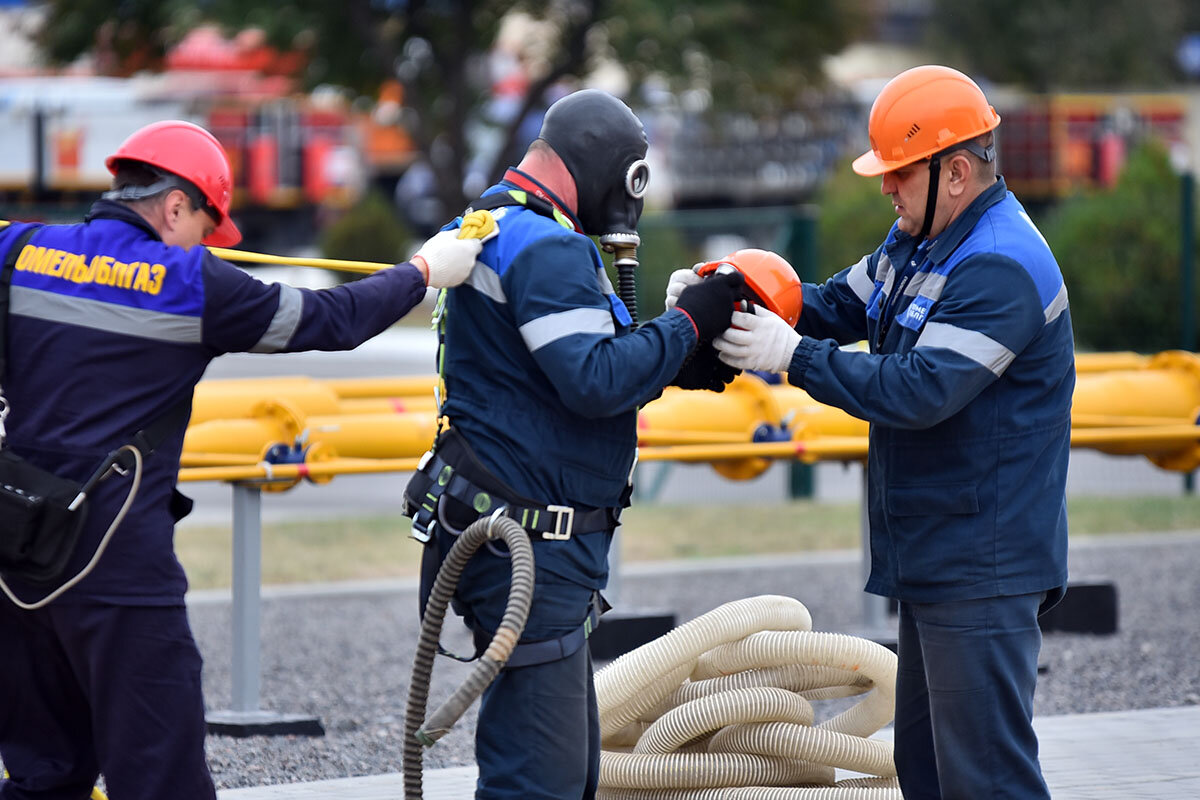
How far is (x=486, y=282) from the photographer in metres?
3.74

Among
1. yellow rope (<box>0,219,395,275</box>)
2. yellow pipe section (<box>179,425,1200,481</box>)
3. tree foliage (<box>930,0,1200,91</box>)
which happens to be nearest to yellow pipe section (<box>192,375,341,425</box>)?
yellow pipe section (<box>179,425,1200,481</box>)

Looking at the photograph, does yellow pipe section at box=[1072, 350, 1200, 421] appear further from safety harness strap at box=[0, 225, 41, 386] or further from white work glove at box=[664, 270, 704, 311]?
safety harness strap at box=[0, 225, 41, 386]

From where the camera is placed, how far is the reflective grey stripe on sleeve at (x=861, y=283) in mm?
4418

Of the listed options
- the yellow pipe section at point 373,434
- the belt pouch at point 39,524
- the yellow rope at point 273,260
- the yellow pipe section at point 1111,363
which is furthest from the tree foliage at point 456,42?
the belt pouch at point 39,524

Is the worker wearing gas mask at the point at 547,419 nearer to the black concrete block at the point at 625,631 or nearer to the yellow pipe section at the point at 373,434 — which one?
the yellow pipe section at the point at 373,434

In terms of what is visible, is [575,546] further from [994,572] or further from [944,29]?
[944,29]

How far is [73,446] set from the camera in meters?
3.62

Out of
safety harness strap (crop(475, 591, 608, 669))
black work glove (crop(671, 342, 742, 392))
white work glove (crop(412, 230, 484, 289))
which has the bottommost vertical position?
safety harness strap (crop(475, 591, 608, 669))

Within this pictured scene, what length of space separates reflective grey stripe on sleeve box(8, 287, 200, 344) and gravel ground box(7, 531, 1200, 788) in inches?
86.9

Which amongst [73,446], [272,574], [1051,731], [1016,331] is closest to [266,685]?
[272,574]

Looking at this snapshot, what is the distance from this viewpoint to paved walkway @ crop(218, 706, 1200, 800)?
16.8 feet

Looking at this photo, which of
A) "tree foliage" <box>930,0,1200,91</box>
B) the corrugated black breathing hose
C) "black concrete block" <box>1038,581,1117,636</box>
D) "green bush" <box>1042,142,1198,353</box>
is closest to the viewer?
the corrugated black breathing hose

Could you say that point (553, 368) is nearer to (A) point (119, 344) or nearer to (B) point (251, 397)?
(A) point (119, 344)

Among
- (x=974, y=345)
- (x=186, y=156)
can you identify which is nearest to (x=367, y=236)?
(x=186, y=156)
